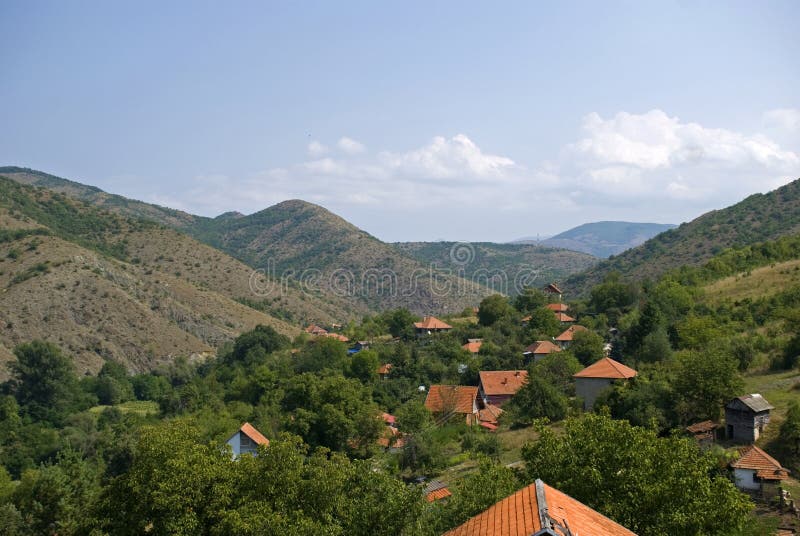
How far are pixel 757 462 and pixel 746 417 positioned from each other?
401cm

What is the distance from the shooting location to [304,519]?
43.2ft

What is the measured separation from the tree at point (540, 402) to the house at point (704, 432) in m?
9.14

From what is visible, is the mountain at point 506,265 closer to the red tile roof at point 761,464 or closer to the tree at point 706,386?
the tree at point 706,386

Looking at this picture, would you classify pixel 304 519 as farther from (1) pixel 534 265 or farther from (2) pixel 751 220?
(1) pixel 534 265

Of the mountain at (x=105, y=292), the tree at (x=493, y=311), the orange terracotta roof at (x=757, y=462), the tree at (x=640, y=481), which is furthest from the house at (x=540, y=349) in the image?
the mountain at (x=105, y=292)

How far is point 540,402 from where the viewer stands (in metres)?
34.8

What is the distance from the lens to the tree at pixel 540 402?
113ft

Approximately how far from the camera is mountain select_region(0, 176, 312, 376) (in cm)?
6856

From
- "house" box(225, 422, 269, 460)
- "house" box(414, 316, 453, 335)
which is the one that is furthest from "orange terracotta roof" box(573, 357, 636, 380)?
"house" box(414, 316, 453, 335)

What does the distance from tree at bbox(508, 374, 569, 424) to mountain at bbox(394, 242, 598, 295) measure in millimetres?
112064

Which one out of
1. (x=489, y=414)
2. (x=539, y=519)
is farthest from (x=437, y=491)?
(x=489, y=414)

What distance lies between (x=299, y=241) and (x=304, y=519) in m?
138

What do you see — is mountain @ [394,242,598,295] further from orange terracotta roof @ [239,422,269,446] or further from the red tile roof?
the red tile roof

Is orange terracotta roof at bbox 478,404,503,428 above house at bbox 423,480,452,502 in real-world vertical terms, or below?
below
